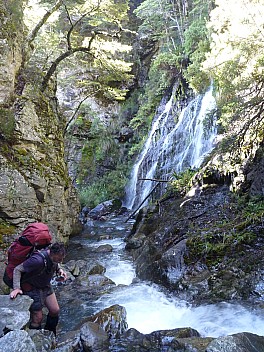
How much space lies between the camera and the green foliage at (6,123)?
7.12m

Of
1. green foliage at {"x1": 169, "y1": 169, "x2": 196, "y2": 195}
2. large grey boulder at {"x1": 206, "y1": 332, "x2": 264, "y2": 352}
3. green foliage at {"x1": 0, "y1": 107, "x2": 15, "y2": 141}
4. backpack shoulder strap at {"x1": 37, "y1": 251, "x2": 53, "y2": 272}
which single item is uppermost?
green foliage at {"x1": 0, "y1": 107, "x2": 15, "y2": 141}

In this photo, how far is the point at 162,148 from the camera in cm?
1630

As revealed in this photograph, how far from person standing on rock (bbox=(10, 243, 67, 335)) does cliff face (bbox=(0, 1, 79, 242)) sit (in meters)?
2.56

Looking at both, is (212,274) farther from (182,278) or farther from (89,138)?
(89,138)

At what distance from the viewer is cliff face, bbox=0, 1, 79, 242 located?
6.71 m

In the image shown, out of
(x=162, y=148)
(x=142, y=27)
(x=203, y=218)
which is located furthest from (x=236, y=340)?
(x=142, y=27)

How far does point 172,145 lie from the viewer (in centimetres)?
1559

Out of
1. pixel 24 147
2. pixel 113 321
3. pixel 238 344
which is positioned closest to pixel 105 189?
pixel 24 147

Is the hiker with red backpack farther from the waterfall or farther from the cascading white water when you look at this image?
the waterfall

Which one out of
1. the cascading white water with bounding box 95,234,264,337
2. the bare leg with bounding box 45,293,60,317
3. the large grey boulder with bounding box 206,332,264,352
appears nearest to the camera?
the large grey boulder with bounding box 206,332,264,352

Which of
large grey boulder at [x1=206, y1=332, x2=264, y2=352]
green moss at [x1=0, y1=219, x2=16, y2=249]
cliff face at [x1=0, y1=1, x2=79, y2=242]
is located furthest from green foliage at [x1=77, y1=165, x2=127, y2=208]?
large grey boulder at [x1=206, y1=332, x2=264, y2=352]

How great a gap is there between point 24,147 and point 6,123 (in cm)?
72

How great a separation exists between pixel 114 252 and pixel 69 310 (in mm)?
4171

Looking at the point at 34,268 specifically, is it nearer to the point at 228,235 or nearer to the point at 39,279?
the point at 39,279
